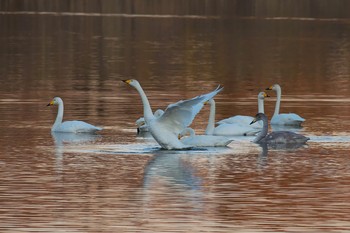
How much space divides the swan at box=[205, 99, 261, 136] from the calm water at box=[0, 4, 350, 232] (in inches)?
29.3

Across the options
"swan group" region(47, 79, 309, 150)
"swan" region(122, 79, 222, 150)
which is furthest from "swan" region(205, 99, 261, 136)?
"swan" region(122, 79, 222, 150)

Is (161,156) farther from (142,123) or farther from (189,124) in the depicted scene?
(142,123)

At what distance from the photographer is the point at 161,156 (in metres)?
22.6

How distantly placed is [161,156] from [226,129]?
3848 mm

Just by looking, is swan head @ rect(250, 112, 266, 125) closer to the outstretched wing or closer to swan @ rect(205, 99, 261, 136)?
swan @ rect(205, 99, 261, 136)

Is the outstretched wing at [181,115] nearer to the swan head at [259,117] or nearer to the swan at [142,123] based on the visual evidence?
the swan at [142,123]

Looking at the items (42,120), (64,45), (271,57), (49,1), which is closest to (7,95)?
(42,120)

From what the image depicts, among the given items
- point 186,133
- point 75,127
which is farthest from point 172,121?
point 75,127

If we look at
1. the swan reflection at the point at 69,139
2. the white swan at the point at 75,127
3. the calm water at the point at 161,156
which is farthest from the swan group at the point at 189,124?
the calm water at the point at 161,156

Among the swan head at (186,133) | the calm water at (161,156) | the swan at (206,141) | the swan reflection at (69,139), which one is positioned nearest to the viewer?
the calm water at (161,156)

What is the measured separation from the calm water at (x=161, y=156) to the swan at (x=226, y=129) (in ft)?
→ 2.44

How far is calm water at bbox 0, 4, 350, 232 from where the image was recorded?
1659cm

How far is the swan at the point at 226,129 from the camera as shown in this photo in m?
25.9

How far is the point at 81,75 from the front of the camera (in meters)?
45.6
